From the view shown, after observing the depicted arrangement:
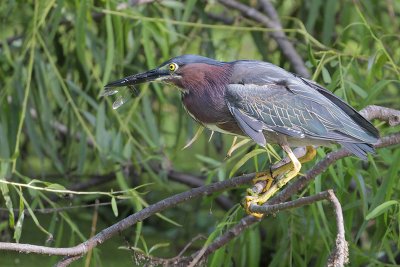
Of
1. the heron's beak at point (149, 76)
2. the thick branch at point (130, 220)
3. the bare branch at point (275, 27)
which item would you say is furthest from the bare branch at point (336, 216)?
the bare branch at point (275, 27)

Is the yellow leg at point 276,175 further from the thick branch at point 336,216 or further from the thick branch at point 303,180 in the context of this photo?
the thick branch at point 336,216

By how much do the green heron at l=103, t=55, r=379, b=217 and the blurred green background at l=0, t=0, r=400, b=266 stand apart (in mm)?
260

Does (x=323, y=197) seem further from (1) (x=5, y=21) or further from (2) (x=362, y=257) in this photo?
(1) (x=5, y=21)

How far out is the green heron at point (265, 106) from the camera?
2.06 meters

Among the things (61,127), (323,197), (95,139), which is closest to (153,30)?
(95,139)

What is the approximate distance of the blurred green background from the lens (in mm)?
2525

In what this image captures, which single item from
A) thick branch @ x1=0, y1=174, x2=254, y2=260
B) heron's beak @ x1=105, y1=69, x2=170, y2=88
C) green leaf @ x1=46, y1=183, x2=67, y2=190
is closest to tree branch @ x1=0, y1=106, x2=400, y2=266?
thick branch @ x1=0, y1=174, x2=254, y2=260

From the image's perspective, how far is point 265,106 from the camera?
83.1 inches

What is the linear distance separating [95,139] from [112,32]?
1.11 feet

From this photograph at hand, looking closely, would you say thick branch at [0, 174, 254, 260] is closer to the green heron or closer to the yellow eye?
the green heron

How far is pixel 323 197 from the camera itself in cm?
161

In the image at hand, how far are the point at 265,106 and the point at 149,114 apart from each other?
105cm

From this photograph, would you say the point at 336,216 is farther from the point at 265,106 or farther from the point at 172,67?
the point at 172,67

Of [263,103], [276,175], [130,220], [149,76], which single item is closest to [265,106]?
[263,103]
